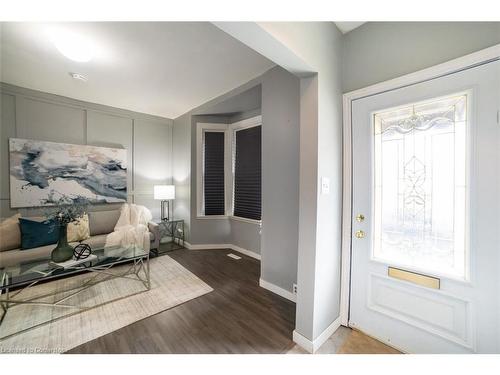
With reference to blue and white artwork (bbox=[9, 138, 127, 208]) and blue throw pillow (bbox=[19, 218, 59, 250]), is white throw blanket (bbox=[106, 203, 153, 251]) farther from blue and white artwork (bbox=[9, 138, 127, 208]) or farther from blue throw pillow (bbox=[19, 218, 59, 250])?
blue throw pillow (bbox=[19, 218, 59, 250])

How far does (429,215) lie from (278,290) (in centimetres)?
169

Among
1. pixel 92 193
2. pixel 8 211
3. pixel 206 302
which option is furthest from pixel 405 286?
pixel 8 211

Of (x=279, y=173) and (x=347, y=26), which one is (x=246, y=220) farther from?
(x=347, y=26)

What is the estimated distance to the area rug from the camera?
5.06ft

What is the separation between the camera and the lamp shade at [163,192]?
3.76 m

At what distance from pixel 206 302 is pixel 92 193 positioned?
9.41ft

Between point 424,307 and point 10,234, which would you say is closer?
point 424,307

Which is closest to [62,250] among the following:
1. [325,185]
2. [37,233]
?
[37,233]

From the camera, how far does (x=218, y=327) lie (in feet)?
5.64

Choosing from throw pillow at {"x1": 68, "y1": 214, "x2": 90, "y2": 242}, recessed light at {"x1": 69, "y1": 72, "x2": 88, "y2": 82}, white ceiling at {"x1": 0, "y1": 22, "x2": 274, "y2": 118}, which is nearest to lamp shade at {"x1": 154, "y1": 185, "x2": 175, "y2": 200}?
throw pillow at {"x1": 68, "y1": 214, "x2": 90, "y2": 242}

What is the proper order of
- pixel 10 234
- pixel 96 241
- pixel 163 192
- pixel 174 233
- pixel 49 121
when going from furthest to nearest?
pixel 174 233 → pixel 163 192 → pixel 49 121 → pixel 96 241 → pixel 10 234

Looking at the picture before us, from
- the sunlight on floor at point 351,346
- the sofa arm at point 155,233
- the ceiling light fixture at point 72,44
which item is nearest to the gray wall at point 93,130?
the sofa arm at point 155,233

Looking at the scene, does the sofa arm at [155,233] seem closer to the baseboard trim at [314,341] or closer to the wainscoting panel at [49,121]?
the wainscoting panel at [49,121]
